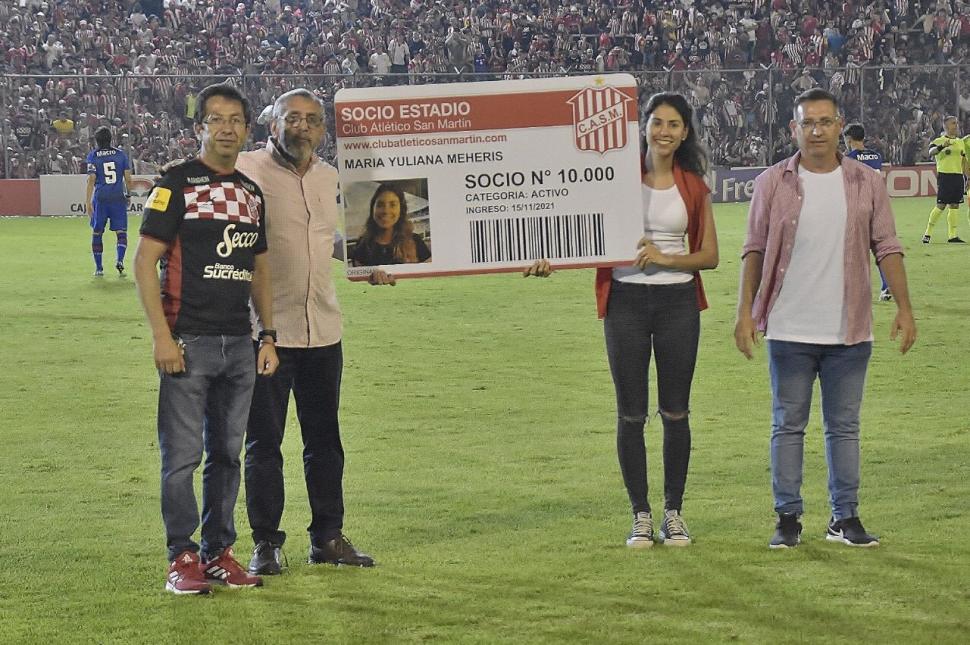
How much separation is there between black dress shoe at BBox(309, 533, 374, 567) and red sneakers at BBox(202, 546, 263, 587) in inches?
16.7

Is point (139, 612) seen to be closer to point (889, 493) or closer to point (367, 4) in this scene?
point (889, 493)

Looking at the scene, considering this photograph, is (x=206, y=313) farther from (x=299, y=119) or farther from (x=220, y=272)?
(x=299, y=119)

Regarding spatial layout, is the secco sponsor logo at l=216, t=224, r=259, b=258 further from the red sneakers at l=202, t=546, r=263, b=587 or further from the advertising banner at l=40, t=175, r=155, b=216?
the advertising banner at l=40, t=175, r=155, b=216

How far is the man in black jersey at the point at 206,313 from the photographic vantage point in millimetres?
5324

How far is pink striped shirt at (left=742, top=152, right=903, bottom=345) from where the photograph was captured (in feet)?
19.8

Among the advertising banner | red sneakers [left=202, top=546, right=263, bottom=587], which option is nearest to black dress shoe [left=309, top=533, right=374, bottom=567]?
red sneakers [left=202, top=546, right=263, bottom=587]

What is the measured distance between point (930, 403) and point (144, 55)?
108 ft

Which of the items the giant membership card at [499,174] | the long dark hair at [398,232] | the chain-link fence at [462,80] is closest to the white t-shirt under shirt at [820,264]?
the giant membership card at [499,174]

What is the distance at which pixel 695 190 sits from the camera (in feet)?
20.2

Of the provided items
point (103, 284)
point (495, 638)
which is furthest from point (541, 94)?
point (103, 284)

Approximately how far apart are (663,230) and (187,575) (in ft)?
7.98

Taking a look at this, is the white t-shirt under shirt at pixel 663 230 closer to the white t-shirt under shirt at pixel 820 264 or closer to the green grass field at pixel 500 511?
the white t-shirt under shirt at pixel 820 264

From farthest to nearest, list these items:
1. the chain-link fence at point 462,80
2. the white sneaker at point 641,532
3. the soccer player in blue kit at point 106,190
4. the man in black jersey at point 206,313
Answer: the chain-link fence at point 462,80 → the soccer player in blue kit at point 106,190 → the white sneaker at point 641,532 → the man in black jersey at point 206,313

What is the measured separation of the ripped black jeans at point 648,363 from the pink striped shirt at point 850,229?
38 cm
